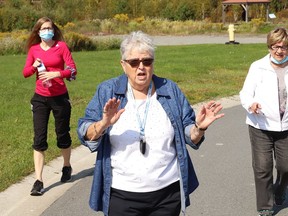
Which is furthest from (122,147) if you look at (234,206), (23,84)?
(23,84)

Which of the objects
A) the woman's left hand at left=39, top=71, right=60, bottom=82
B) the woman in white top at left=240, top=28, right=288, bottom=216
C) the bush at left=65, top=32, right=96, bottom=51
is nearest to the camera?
the woman in white top at left=240, top=28, right=288, bottom=216

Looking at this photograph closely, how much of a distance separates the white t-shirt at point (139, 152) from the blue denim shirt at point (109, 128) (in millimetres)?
38

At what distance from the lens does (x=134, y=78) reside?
3469 millimetres

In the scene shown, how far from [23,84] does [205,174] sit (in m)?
9.15

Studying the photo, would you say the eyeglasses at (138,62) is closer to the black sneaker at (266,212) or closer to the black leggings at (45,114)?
the black sneaker at (266,212)

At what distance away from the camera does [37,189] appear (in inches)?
241

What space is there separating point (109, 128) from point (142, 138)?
0.22 meters

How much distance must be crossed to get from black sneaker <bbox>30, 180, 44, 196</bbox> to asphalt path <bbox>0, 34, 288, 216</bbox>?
0.21 feet

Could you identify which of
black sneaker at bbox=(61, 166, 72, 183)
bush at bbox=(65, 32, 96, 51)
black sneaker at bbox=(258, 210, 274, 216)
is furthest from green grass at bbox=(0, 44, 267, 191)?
bush at bbox=(65, 32, 96, 51)

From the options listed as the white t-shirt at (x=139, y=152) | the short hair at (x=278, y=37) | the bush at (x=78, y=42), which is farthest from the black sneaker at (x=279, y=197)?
the bush at (x=78, y=42)

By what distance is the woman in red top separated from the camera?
6.18 meters

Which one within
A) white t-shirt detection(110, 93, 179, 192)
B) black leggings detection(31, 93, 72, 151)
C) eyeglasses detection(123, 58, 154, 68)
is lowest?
black leggings detection(31, 93, 72, 151)

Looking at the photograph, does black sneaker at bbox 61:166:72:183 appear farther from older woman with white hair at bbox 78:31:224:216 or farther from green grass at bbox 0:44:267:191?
older woman with white hair at bbox 78:31:224:216

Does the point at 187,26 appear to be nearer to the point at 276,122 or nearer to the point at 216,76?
the point at 216,76
